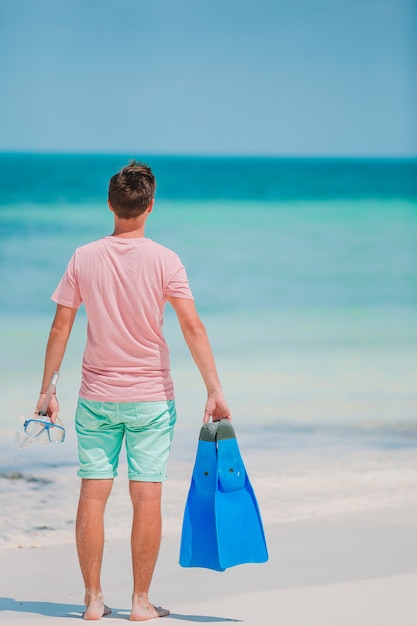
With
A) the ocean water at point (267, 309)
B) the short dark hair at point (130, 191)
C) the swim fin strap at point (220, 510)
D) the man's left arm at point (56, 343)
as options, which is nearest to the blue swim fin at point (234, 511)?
the swim fin strap at point (220, 510)

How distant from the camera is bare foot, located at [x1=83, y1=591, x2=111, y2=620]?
190 cm

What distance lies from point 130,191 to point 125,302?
0.21m

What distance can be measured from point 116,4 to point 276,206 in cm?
515

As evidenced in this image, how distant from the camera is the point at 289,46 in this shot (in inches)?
535

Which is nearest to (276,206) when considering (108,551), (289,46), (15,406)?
(289,46)

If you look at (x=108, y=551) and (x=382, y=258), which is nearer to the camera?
(x=108, y=551)

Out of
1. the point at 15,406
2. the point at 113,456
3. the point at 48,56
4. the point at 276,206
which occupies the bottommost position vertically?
the point at 15,406

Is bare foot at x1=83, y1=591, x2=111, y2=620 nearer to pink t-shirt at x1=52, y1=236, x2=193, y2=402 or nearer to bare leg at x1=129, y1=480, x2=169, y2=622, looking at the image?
bare leg at x1=129, y1=480, x2=169, y2=622

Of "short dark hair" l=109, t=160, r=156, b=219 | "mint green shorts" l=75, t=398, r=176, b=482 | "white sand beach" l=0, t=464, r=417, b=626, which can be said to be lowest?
"white sand beach" l=0, t=464, r=417, b=626

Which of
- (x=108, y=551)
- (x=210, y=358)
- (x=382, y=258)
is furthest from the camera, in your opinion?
(x=382, y=258)

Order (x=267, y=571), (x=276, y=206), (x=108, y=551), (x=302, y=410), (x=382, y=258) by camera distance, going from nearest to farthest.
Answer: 1. (x=267, y=571)
2. (x=108, y=551)
3. (x=302, y=410)
4. (x=382, y=258)
5. (x=276, y=206)

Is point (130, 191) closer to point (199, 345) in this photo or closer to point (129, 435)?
point (199, 345)

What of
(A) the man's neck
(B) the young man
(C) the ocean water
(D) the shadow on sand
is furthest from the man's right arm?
(C) the ocean water

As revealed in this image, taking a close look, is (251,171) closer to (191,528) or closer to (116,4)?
(116,4)
